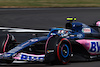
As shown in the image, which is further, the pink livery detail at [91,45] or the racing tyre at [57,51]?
the pink livery detail at [91,45]

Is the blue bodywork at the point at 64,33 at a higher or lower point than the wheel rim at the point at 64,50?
higher

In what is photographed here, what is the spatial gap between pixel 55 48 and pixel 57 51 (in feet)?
0.31

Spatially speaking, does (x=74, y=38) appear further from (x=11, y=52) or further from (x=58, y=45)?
(x=11, y=52)

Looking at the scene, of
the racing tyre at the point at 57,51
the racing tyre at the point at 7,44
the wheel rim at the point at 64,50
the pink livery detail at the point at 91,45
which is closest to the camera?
the racing tyre at the point at 57,51

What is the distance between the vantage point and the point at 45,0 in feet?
128

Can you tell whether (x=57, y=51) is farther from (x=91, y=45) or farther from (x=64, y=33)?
(x=91, y=45)

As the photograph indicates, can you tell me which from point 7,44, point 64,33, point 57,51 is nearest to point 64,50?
point 57,51

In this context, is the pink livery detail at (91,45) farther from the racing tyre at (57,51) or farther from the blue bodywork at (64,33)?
the racing tyre at (57,51)

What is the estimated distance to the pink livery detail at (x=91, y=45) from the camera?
788cm

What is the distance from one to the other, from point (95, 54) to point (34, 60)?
78.5 inches

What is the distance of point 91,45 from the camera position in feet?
26.1

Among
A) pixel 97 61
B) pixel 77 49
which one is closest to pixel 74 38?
pixel 77 49

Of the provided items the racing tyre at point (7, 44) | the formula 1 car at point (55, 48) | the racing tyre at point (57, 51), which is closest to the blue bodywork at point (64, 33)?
the formula 1 car at point (55, 48)

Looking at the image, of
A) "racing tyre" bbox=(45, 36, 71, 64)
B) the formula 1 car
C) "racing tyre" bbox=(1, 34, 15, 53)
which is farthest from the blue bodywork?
"racing tyre" bbox=(1, 34, 15, 53)
